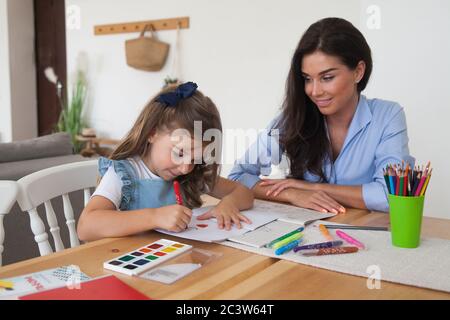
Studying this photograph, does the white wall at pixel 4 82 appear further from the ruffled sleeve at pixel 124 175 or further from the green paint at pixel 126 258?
the green paint at pixel 126 258

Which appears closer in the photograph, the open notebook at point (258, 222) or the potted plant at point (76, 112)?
the open notebook at point (258, 222)

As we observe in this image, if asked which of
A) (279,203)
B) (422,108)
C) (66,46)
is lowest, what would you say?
(279,203)

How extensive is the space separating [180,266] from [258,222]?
1.06 ft

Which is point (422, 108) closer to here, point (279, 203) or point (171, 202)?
point (279, 203)

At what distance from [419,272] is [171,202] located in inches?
27.0

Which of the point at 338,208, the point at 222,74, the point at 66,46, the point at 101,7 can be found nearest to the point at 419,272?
the point at 338,208

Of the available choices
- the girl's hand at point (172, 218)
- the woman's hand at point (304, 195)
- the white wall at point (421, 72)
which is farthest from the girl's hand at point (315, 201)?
the white wall at point (421, 72)

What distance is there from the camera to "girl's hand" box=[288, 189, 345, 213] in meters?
1.26

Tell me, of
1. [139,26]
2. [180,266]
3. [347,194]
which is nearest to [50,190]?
[180,266]

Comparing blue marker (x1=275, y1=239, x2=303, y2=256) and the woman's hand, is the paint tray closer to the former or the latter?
blue marker (x1=275, y1=239, x2=303, y2=256)

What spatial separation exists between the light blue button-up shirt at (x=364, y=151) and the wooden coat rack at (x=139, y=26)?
282 cm

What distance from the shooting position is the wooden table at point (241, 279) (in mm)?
719

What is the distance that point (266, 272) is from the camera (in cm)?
80

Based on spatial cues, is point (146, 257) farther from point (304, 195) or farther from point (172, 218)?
point (304, 195)
